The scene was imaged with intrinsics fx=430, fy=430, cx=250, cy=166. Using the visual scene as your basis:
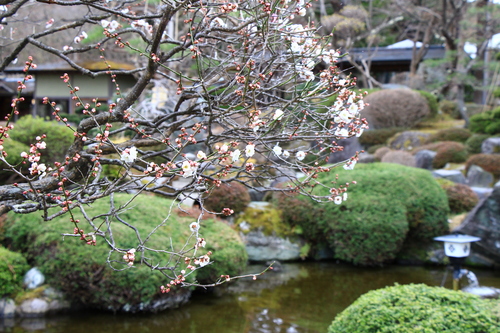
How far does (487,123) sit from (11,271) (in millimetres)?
13775

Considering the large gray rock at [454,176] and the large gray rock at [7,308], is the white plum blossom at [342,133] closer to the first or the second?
the large gray rock at [7,308]

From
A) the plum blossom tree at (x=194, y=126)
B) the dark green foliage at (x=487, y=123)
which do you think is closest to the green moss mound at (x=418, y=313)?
the plum blossom tree at (x=194, y=126)

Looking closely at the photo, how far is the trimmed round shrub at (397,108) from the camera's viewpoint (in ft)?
50.7

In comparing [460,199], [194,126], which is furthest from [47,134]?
[460,199]

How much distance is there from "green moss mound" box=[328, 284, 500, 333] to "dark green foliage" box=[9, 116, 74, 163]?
6247 millimetres

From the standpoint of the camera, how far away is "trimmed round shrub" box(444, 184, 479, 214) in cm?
943

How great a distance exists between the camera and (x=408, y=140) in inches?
567

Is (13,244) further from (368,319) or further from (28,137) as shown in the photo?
(368,319)

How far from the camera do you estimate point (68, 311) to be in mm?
5629

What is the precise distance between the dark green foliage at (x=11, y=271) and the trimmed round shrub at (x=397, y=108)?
41.2 ft

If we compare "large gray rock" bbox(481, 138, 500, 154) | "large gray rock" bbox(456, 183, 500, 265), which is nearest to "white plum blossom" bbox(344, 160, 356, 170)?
"large gray rock" bbox(456, 183, 500, 265)

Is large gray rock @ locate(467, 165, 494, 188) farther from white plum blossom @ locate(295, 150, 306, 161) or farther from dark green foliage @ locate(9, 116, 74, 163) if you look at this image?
white plum blossom @ locate(295, 150, 306, 161)

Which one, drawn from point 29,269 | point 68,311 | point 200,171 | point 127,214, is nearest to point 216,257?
point 127,214

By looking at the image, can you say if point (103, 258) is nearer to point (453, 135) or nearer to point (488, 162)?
point (488, 162)
